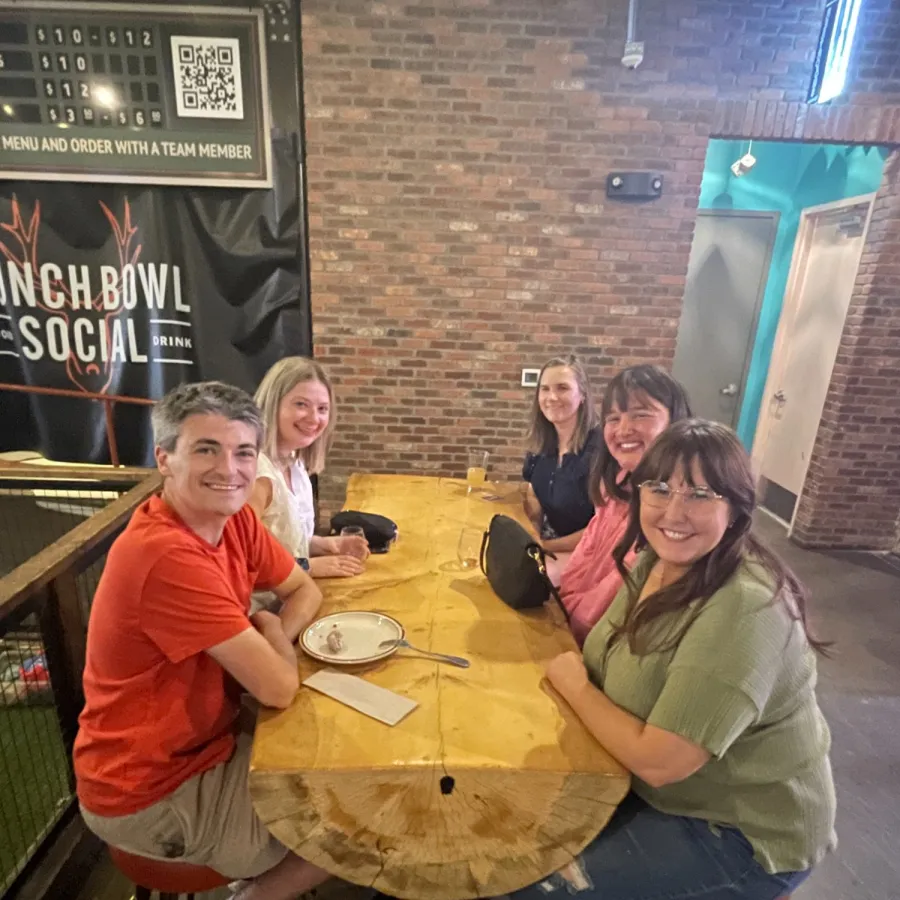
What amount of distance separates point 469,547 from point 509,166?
90.7 inches

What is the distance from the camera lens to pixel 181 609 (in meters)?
1.09

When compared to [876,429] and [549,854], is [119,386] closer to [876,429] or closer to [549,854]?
[549,854]


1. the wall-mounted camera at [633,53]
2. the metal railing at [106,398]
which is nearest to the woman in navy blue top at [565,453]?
the wall-mounted camera at [633,53]

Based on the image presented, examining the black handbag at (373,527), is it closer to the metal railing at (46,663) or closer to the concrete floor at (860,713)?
the metal railing at (46,663)

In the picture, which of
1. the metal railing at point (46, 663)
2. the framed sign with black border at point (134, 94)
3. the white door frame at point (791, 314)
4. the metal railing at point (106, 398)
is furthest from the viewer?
the white door frame at point (791, 314)

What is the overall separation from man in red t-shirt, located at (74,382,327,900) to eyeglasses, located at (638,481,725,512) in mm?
819

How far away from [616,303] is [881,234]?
1.63 metres

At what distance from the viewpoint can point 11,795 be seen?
1979 mm

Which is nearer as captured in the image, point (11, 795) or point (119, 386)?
point (11, 795)

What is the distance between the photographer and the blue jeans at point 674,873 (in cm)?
112

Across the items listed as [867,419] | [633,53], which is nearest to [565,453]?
[633,53]

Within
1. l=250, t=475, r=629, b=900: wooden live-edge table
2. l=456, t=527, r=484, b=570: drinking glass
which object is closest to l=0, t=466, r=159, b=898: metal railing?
l=250, t=475, r=629, b=900: wooden live-edge table

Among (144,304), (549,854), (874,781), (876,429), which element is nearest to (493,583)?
(549,854)

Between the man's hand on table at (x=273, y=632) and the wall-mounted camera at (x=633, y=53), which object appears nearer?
the man's hand on table at (x=273, y=632)
